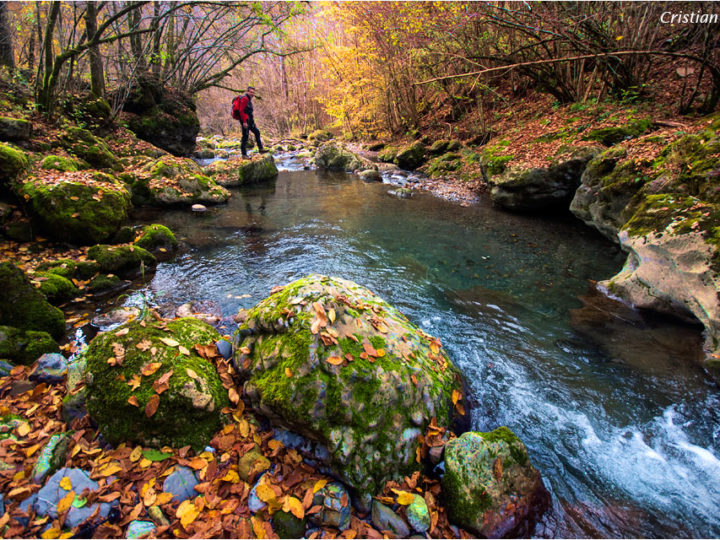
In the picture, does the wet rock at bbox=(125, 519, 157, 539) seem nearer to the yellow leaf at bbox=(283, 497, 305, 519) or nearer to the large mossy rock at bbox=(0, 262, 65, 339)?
the yellow leaf at bbox=(283, 497, 305, 519)

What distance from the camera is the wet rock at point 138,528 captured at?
2068 millimetres

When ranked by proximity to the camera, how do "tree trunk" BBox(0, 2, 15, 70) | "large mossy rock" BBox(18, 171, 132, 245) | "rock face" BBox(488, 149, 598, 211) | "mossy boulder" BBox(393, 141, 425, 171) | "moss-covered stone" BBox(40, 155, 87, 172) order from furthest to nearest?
1. "mossy boulder" BBox(393, 141, 425, 171)
2. "tree trunk" BBox(0, 2, 15, 70)
3. "rock face" BBox(488, 149, 598, 211)
4. "moss-covered stone" BBox(40, 155, 87, 172)
5. "large mossy rock" BBox(18, 171, 132, 245)

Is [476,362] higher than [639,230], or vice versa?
[639,230]

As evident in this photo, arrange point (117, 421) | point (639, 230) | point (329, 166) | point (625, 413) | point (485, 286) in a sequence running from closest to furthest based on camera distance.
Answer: point (117, 421) → point (625, 413) → point (639, 230) → point (485, 286) → point (329, 166)

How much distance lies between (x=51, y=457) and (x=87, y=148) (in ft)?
35.9

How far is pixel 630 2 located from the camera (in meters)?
9.66

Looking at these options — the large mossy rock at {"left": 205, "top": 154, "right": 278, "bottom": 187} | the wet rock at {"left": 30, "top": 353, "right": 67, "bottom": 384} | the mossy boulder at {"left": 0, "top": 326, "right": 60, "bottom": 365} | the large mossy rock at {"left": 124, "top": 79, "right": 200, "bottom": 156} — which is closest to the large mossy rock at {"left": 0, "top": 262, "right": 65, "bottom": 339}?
the mossy boulder at {"left": 0, "top": 326, "right": 60, "bottom": 365}

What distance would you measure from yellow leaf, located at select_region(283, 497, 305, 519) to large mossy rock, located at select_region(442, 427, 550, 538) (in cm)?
113

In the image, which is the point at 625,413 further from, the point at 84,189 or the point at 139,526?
the point at 84,189

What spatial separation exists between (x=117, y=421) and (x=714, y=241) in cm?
707

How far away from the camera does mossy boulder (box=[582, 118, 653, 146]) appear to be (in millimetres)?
9008

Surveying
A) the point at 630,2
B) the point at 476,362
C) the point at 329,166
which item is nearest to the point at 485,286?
the point at 476,362

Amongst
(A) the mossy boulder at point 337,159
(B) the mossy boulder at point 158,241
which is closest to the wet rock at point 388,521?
(B) the mossy boulder at point 158,241

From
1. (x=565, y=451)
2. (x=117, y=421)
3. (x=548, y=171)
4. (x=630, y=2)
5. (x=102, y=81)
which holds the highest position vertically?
(x=630, y=2)
